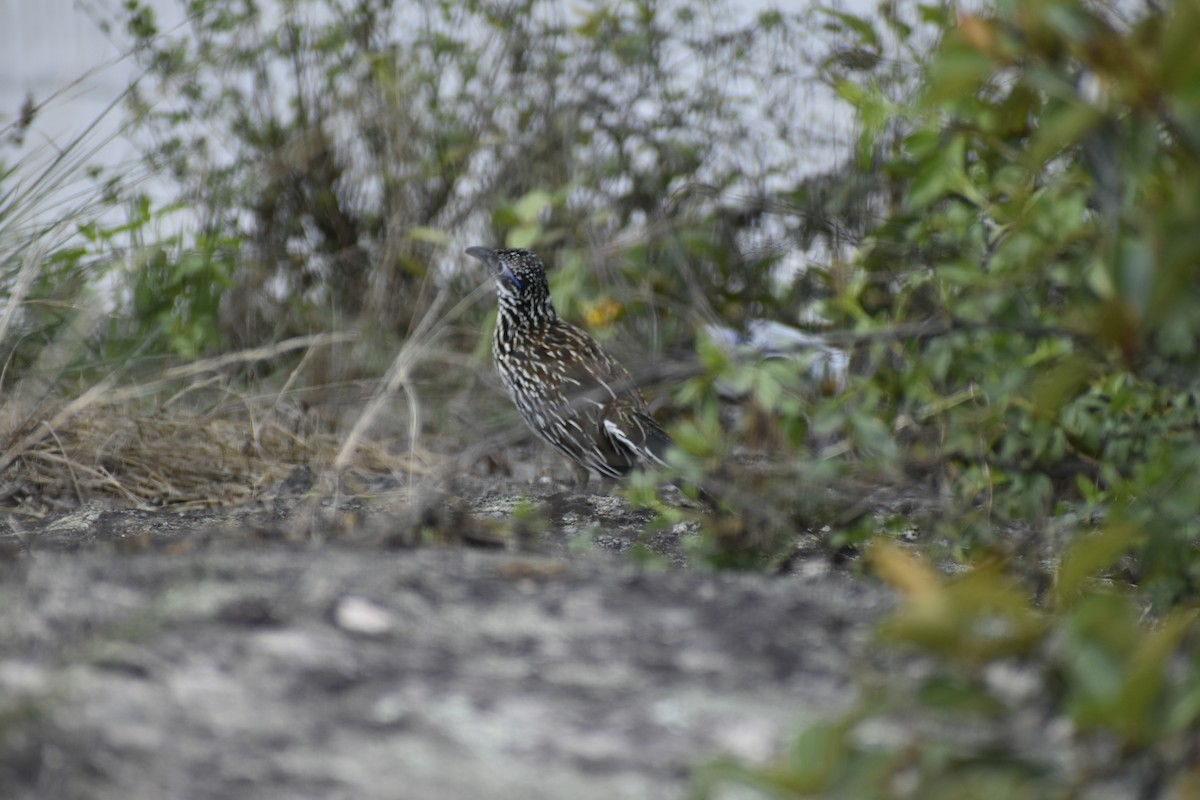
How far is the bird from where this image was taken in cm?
540

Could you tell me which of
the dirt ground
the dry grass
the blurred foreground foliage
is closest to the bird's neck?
the dry grass

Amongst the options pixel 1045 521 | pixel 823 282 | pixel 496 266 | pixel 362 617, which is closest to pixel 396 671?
pixel 362 617

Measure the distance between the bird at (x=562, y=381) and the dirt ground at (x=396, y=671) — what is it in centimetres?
260

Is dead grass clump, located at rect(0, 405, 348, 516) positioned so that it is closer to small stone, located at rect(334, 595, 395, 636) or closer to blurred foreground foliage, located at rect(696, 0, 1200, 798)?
blurred foreground foliage, located at rect(696, 0, 1200, 798)

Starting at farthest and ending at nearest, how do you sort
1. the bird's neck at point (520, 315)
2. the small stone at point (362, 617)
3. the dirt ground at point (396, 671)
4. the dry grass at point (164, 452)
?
1. the bird's neck at point (520, 315)
2. the dry grass at point (164, 452)
3. the small stone at point (362, 617)
4. the dirt ground at point (396, 671)

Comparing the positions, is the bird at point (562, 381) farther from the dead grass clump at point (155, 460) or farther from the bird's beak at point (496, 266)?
the dead grass clump at point (155, 460)

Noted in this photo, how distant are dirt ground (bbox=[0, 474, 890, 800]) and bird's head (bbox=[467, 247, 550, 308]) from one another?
337cm

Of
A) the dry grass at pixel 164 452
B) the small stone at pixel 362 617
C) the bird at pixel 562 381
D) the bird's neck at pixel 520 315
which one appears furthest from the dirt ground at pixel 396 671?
the bird's neck at pixel 520 315

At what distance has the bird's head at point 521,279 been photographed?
607 cm

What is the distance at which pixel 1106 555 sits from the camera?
73.0 inches

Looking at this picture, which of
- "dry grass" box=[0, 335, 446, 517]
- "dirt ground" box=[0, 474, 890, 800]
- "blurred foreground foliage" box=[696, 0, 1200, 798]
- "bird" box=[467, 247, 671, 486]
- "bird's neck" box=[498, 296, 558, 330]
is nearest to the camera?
"blurred foreground foliage" box=[696, 0, 1200, 798]

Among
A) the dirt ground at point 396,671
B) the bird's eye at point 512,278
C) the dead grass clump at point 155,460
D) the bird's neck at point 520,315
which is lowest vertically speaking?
the dead grass clump at point 155,460

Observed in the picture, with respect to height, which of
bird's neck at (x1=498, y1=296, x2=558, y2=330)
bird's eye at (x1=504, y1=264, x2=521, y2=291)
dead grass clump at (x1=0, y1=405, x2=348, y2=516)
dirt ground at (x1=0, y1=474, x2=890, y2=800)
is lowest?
dead grass clump at (x1=0, y1=405, x2=348, y2=516)

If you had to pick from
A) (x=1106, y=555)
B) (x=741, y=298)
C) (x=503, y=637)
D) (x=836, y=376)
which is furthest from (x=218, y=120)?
(x=1106, y=555)
